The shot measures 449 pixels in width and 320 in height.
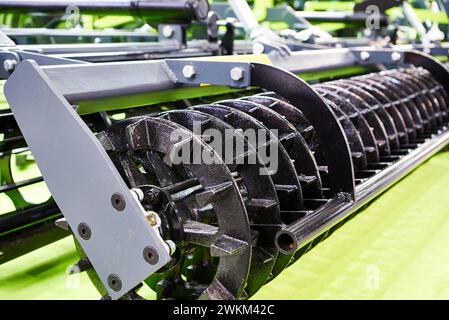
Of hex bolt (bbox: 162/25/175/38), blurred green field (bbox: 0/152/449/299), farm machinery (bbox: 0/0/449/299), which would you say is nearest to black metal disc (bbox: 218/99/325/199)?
farm machinery (bbox: 0/0/449/299)

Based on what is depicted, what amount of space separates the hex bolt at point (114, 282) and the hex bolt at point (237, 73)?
64 cm

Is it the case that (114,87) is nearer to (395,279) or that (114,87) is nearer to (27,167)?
(395,279)

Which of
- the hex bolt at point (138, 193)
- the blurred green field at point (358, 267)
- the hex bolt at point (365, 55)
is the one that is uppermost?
the hex bolt at point (365, 55)

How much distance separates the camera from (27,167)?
11.2 ft

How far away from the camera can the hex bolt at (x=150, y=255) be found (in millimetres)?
1173

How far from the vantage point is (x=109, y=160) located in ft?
4.01

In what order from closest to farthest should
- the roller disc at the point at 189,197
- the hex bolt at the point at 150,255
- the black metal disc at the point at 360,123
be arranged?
the hex bolt at the point at 150,255 → the roller disc at the point at 189,197 → the black metal disc at the point at 360,123

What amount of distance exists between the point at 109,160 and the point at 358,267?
1.06m

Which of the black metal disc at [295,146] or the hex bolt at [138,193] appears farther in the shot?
the black metal disc at [295,146]

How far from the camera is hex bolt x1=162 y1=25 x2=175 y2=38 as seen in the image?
3364mm

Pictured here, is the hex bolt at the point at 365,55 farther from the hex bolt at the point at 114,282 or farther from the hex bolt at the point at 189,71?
the hex bolt at the point at 114,282

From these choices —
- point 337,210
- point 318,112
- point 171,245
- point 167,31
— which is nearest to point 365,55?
point 167,31

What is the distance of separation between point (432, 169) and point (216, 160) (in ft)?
7.52

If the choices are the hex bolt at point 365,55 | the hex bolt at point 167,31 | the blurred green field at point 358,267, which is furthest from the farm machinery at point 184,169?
the hex bolt at point 167,31
